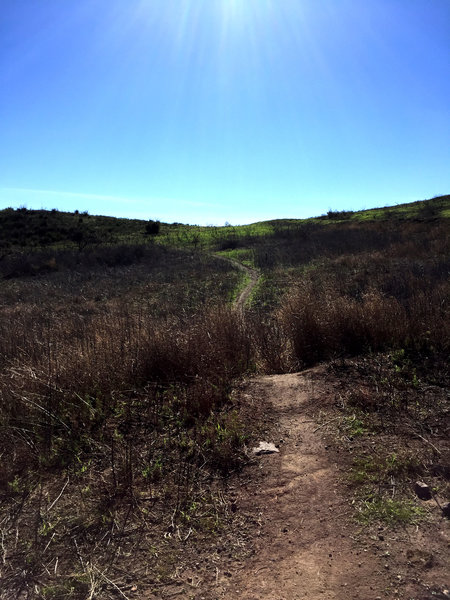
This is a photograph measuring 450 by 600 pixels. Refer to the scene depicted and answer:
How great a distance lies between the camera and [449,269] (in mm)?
10883

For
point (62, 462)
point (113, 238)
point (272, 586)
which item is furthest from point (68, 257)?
point (272, 586)

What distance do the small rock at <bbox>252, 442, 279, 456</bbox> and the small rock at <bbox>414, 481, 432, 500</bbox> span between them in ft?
4.01

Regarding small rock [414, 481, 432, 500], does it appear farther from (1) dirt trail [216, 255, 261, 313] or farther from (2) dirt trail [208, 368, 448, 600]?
(1) dirt trail [216, 255, 261, 313]

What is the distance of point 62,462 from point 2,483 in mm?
508

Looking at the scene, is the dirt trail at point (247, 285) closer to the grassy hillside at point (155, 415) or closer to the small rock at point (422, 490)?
the grassy hillside at point (155, 415)

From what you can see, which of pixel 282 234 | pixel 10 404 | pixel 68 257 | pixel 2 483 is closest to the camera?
pixel 2 483

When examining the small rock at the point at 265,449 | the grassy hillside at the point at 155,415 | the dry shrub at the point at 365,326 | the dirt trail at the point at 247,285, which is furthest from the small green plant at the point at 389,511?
the dirt trail at the point at 247,285

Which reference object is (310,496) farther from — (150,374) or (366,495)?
(150,374)

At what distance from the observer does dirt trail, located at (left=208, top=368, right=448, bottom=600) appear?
224cm

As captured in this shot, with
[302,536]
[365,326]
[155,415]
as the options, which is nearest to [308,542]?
[302,536]

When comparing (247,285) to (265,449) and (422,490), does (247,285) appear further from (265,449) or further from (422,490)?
(422,490)

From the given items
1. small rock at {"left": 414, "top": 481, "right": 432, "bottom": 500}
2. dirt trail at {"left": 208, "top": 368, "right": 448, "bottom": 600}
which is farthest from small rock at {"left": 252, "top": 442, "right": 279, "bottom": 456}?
small rock at {"left": 414, "top": 481, "right": 432, "bottom": 500}

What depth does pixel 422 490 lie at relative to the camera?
288 centimetres

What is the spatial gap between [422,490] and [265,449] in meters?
1.36
